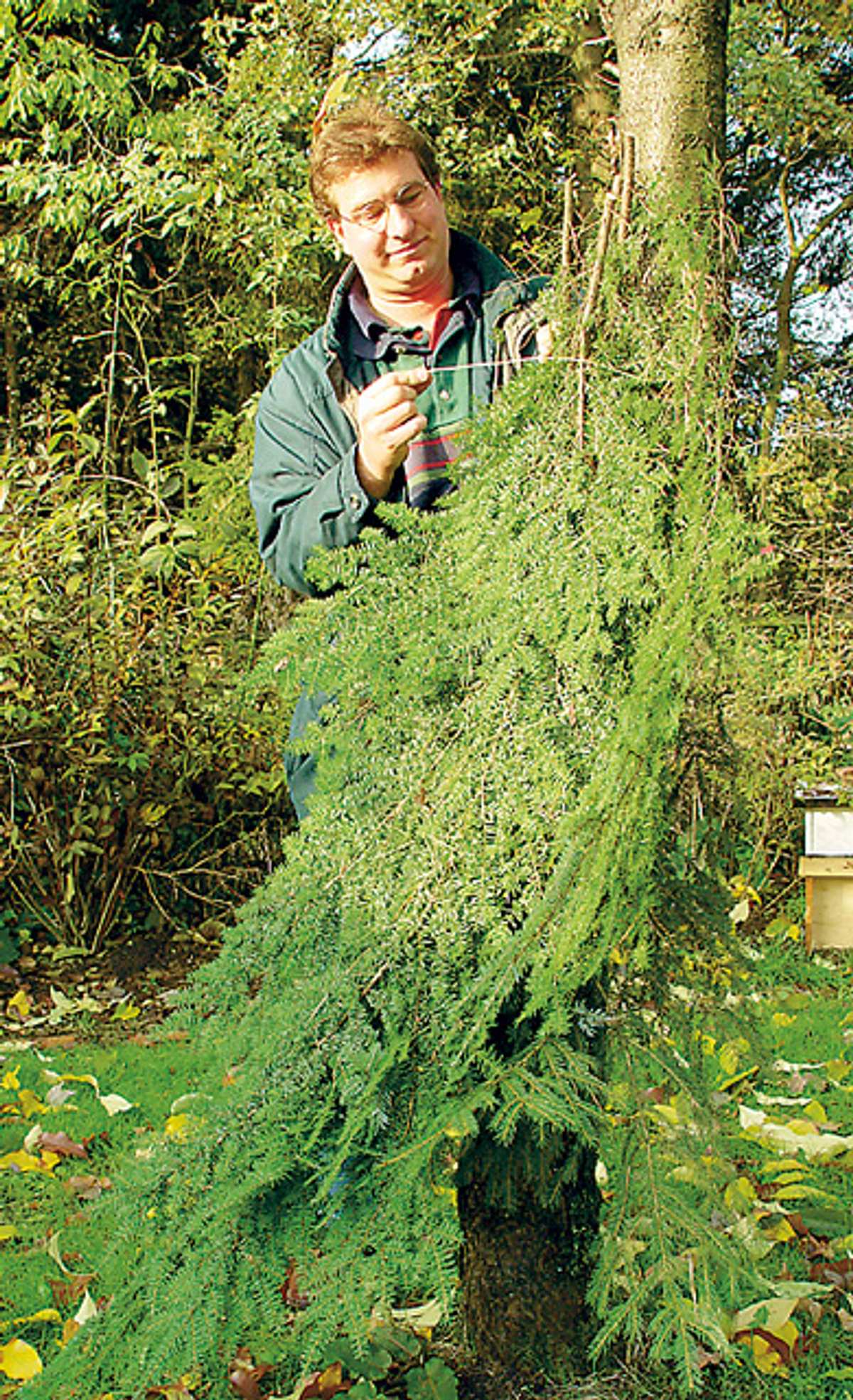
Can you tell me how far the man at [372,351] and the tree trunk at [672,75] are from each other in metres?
0.29

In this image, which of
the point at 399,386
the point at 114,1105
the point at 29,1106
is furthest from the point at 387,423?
the point at 29,1106

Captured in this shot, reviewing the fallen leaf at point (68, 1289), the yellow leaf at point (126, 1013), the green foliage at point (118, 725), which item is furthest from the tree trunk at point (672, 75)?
the yellow leaf at point (126, 1013)

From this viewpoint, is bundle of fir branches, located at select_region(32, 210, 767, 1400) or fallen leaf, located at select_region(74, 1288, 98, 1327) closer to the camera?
bundle of fir branches, located at select_region(32, 210, 767, 1400)

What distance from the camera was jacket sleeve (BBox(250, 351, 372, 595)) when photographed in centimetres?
200

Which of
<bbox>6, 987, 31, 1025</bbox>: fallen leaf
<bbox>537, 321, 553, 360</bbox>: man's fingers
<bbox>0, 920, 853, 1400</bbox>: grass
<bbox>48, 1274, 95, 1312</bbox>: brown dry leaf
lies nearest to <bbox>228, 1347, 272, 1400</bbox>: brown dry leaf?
<bbox>0, 920, 853, 1400</bbox>: grass

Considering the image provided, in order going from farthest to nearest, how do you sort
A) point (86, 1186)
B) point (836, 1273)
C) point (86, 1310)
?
point (86, 1186)
point (836, 1273)
point (86, 1310)

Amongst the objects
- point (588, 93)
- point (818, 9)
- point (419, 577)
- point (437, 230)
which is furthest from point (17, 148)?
point (419, 577)

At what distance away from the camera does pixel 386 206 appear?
2275 millimetres

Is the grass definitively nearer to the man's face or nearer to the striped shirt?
the striped shirt

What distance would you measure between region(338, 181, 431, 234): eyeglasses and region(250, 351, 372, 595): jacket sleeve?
269mm

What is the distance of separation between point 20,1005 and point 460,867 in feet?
12.4

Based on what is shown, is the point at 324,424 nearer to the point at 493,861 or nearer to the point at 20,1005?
the point at 493,861

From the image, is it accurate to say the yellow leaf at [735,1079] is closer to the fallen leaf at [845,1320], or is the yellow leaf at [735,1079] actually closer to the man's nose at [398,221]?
the fallen leaf at [845,1320]

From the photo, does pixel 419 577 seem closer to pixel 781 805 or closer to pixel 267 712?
pixel 267 712
